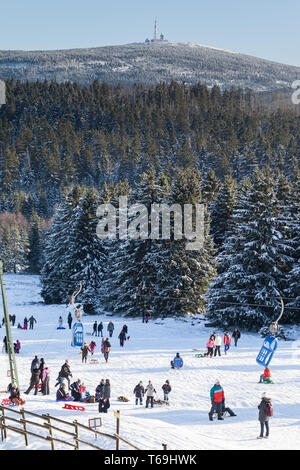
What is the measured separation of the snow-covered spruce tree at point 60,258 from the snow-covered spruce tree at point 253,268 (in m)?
14.9

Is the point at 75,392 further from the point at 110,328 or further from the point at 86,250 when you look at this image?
the point at 86,250

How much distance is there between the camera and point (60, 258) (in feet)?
151

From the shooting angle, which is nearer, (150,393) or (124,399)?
(150,393)

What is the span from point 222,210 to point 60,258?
14.5 metres

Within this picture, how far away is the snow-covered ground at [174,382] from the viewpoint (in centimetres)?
1507

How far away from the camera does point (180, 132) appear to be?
15188cm

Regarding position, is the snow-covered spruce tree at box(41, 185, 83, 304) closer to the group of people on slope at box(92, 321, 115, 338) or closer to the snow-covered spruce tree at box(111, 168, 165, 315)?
the snow-covered spruce tree at box(111, 168, 165, 315)

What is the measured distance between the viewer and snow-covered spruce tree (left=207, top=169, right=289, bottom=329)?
3328cm

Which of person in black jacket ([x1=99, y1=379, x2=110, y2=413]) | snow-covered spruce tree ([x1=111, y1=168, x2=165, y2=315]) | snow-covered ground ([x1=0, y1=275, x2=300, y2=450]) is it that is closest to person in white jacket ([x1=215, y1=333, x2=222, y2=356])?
snow-covered ground ([x1=0, y1=275, x2=300, y2=450])

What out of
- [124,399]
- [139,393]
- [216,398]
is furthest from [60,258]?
[216,398]

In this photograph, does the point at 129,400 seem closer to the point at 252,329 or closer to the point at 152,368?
the point at 152,368

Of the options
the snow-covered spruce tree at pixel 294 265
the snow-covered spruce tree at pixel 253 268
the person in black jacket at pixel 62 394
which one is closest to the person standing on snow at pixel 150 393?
the person in black jacket at pixel 62 394

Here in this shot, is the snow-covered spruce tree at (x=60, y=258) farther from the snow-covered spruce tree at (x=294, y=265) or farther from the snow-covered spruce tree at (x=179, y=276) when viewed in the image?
the snow-covered spruce tree at (x=294, y=265)
